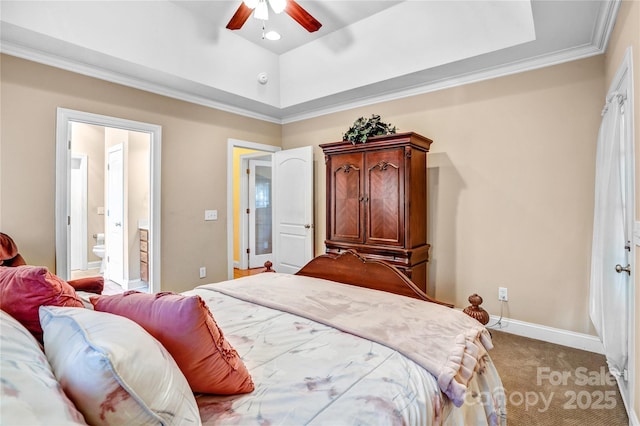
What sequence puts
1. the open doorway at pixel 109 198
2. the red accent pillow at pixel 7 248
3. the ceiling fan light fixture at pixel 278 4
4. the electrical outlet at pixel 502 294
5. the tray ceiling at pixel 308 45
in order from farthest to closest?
the electrical outlet at pixel 502 294 < the open doorway at pixel 109 198 < the tray ceiling at pixel 308 45 < the red accent pillow at pixel 7 248 < the ceiling fan light fixture at pixel 278 4

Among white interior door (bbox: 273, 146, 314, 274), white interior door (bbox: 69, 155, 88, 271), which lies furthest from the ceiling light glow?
white interior door (bbox: 69, 155, 88, 271)

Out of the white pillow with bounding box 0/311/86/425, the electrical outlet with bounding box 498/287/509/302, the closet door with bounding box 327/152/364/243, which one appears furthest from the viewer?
the closet door with bounding box 327/152/364/243

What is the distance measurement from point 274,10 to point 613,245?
289 centimetres

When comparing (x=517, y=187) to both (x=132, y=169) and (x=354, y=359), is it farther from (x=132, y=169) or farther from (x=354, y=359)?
(x=132, y=169)

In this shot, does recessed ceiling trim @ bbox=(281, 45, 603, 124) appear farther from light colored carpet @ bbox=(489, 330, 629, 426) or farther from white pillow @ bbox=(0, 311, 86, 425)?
white pillow @ bbox=(0, 311, 86, 425)

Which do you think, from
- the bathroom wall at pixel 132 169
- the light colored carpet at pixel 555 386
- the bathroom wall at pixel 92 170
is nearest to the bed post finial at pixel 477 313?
the light colored carpet at pixel 555 386

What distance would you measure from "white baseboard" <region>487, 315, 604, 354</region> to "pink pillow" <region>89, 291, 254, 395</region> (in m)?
2.99

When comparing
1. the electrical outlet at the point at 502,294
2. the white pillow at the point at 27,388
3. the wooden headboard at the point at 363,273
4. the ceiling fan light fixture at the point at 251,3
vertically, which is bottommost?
the electrical outlet at the point at 502,294

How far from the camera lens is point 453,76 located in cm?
340

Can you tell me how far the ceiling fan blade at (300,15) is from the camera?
8.10 feet

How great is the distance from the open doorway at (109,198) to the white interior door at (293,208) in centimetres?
165

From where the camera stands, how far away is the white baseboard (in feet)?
8.97

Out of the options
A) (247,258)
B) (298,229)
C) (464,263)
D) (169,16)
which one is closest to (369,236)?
(464,263)

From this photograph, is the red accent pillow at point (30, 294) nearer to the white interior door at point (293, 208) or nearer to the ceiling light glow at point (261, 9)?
the ceiling light glow at point (261, 9)
